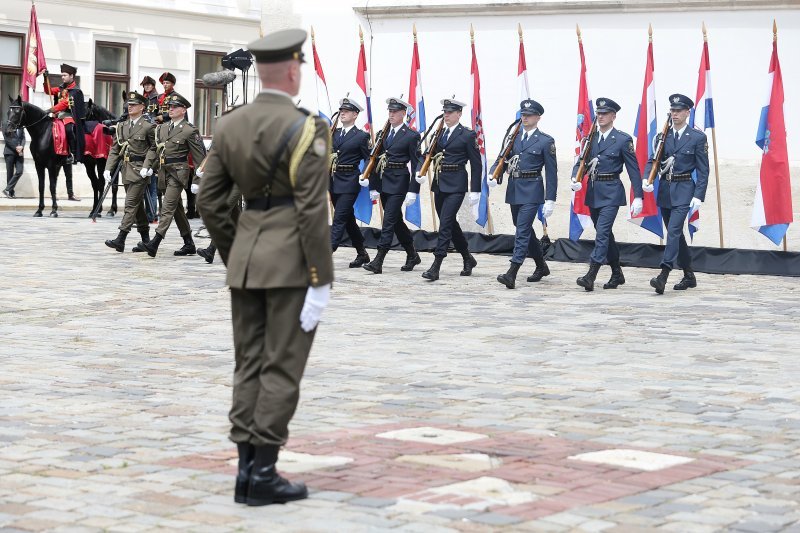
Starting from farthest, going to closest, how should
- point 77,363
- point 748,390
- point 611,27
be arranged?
1. point 611,27
2. point 77,363
3. point 748,390

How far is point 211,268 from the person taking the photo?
16172 millimetres

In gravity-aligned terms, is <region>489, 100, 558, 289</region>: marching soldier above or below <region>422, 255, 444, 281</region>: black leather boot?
above

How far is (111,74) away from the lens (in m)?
30.5

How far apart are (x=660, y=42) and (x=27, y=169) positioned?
1389cm

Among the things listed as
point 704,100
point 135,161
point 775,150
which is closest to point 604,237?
point 775,150

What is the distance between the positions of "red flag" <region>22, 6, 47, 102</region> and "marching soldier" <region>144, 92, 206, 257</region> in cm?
934

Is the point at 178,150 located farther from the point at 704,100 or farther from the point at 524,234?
the point at 704,100

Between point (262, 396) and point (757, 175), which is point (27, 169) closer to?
point (757, 175)

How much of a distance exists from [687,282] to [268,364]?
10.1 m

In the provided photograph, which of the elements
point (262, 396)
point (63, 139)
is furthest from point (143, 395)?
point (63, 139)

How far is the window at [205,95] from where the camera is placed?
32500 millimetres

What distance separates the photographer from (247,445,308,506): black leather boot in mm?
5629

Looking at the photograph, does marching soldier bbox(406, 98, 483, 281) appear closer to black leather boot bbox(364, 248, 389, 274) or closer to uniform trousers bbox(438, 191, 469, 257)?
uniform trousers bbox(438, 191, 469, 257)

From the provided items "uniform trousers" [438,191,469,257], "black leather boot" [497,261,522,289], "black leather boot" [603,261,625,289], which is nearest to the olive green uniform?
"black leather boot" [497,261,522,289]
